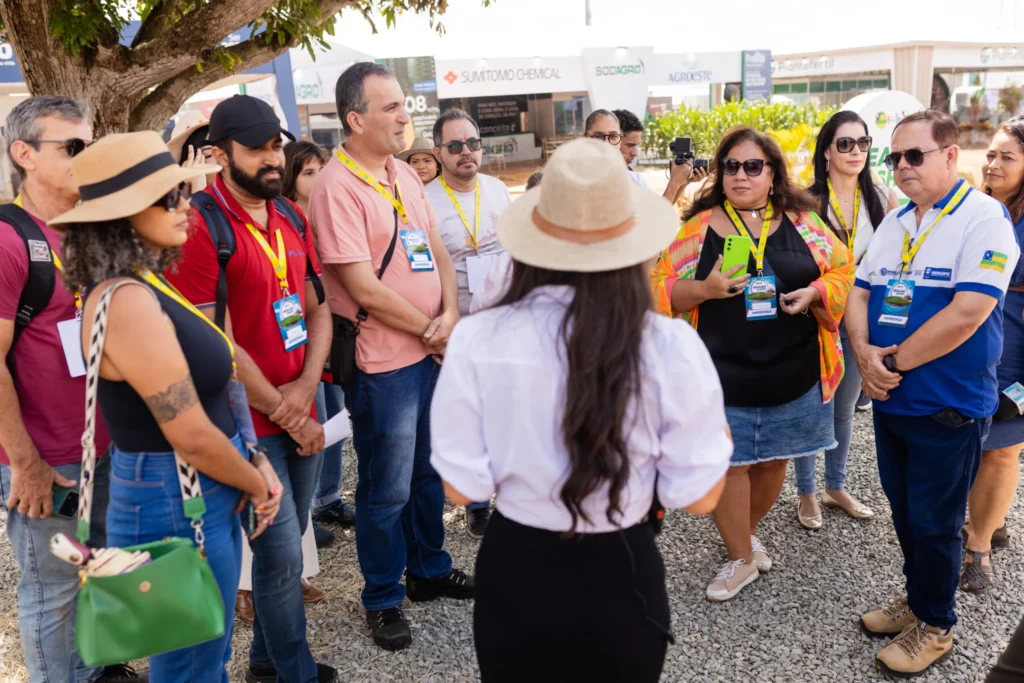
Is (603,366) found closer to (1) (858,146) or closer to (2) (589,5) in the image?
(1) (858,146)

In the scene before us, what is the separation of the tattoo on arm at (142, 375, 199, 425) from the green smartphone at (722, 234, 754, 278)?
2195mm

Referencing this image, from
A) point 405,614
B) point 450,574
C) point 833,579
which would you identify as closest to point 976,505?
point 833,579

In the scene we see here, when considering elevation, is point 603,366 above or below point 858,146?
below

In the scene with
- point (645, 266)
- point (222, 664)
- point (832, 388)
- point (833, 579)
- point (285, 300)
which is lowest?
point (833, 579)

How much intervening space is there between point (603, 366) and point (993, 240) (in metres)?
1.85

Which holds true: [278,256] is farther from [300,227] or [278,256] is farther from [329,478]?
[329,478]

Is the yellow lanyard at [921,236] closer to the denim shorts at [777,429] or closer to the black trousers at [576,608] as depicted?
the denim shorts at [777,429]

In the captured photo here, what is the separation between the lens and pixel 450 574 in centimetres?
349

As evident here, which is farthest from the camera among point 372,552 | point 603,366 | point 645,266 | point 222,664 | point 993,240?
point 372,552

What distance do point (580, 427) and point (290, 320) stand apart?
143 cm

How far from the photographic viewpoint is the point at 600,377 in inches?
60.3

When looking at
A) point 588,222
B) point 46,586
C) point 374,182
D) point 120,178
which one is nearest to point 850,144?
point 374,182

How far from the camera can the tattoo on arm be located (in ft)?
5.90

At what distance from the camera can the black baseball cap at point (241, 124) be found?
2.46 metres
